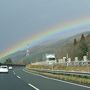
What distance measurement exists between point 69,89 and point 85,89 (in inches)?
36.2

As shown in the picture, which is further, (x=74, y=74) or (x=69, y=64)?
(x=69, y=64)

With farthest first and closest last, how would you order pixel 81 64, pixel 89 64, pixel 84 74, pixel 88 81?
pixel 81 64
pixel 89 64
pixel 84 74
pixel 88 81

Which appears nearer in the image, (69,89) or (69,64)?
(69,89)

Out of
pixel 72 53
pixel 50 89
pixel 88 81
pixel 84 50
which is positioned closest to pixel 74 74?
pixel 88 81

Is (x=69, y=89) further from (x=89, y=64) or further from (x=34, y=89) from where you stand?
(x=89, y=64)

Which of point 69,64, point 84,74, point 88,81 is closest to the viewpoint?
point 88,81

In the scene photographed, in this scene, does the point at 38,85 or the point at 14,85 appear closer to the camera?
the point at 38,85

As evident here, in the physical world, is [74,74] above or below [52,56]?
below

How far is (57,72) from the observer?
4378 centimetres

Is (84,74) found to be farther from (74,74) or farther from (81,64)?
(81,64)

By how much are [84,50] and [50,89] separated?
13868cm

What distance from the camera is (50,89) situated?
71.5 feet

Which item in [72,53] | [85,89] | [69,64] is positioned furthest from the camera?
[72,53]

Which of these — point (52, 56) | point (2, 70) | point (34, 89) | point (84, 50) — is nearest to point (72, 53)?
point (84, 50)
